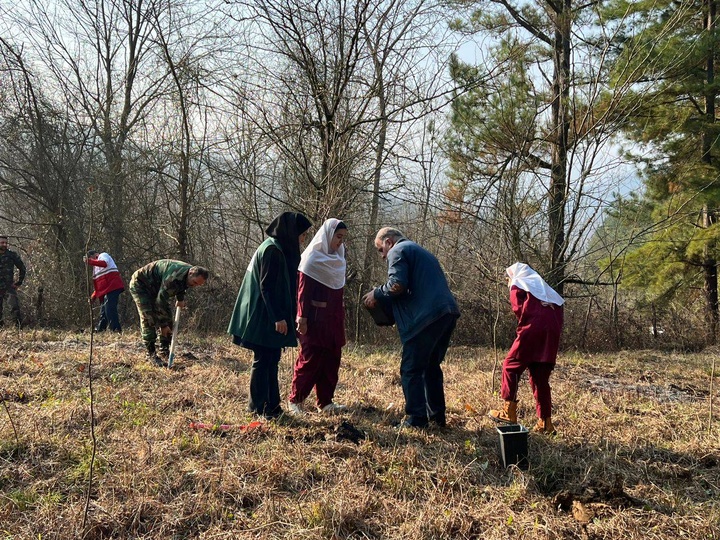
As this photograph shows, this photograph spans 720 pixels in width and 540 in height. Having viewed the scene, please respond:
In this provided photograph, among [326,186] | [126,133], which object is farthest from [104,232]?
[326,186]

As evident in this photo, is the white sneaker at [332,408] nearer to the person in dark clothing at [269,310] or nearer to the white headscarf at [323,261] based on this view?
the person in dark clothing at [269,310]

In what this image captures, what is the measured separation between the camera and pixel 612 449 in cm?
360

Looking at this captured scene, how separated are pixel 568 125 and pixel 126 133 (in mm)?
10404

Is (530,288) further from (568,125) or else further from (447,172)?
(447,172)

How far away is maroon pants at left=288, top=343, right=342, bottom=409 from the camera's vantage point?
4230mm

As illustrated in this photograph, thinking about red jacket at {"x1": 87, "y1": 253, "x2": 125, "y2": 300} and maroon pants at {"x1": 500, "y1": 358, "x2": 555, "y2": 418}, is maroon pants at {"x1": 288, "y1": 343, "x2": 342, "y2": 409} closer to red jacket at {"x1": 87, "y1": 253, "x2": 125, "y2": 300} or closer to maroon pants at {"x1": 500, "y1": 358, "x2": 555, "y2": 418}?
maroon pants at {"x1": 500, "y1": 358, "x2": 555, "y2": 418}

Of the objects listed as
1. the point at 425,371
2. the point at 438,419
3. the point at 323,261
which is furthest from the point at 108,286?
the point at 438,419

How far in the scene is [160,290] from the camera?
5820 mm

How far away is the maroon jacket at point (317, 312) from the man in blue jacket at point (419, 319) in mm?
387

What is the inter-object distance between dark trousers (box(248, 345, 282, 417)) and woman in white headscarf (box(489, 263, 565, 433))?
1894mm

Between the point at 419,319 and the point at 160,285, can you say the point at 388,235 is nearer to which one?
the point at 419,319

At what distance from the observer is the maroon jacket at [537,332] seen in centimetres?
384

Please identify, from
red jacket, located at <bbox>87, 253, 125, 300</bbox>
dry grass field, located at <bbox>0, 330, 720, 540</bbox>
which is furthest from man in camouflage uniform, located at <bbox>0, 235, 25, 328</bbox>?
dry grass field, located at <bbox>0, 330, 720, 540</bbox>

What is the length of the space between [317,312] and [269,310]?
0.46 meters
